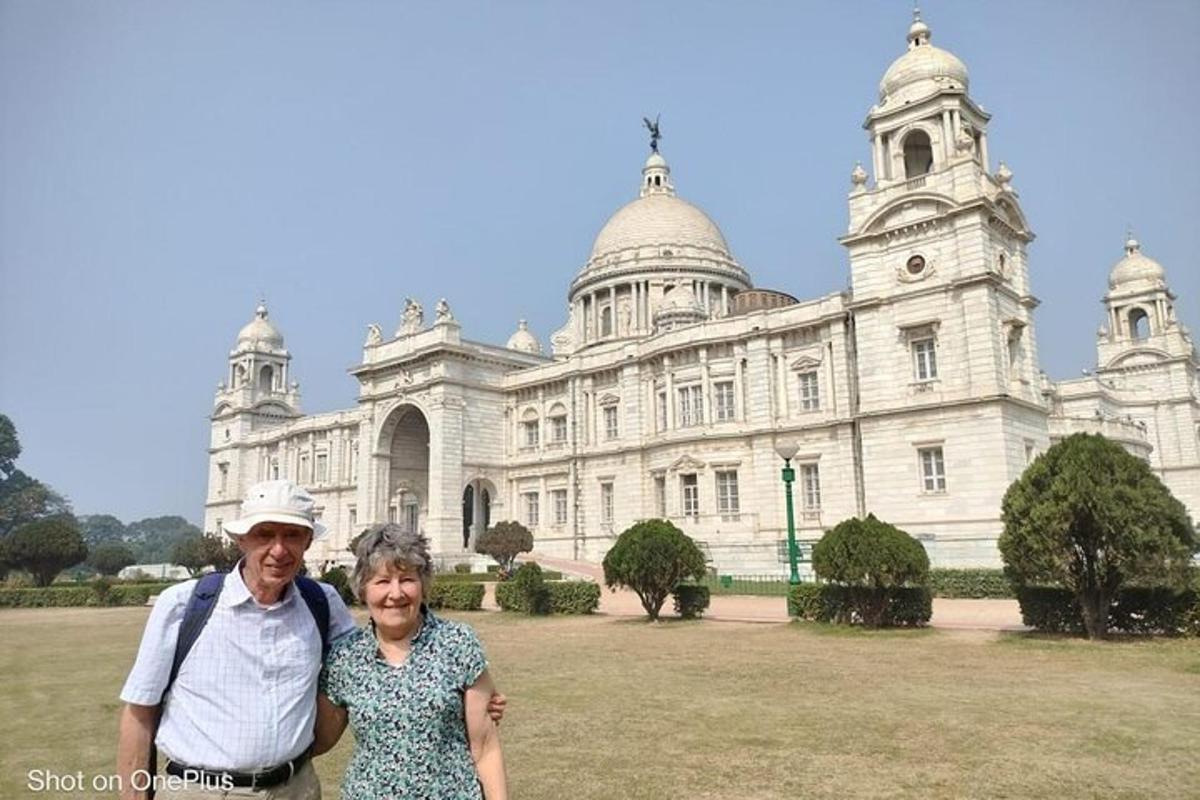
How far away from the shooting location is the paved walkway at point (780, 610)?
18.0m

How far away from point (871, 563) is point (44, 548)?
34.9 meters

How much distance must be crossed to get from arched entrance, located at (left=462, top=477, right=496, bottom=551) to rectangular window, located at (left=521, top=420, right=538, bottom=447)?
10.8ft

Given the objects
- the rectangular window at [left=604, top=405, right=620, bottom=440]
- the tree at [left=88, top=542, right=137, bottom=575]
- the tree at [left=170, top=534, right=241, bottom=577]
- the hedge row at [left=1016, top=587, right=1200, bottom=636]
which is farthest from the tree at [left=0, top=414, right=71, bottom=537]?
the hedge row at [left=1016, top=587, right=1200, bottom=636]

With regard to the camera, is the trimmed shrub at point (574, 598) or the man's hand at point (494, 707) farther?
the trimmed shrub at point (574, 598)

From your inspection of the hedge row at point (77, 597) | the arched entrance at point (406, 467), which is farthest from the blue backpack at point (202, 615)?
the arched entrance at point (406, 467)

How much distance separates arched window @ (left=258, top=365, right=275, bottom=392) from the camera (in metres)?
70.6

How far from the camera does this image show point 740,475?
37375 millimetres

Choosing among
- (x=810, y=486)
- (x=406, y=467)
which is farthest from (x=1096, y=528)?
(x=406, y=467)

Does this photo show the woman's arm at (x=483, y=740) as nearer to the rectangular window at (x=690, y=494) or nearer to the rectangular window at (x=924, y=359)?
the rectangular window at (x=924, y=359)

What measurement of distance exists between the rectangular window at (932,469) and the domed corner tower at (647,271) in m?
24.9

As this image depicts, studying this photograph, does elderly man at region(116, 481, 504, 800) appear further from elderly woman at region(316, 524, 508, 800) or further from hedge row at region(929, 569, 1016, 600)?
hedge row at region(929, 569, 1016, 600)

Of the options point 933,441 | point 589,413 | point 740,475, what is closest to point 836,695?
point 933,441

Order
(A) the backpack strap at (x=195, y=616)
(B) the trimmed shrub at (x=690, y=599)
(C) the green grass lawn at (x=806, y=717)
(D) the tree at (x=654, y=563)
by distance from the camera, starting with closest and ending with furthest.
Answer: (A) the backpack strap at (x=195, y=616)
(C) the green grass lawn at (x=806, y=717)
(D) the tree at (x=654, y=563)
(B) the trimmed shrub at (x=690, y=599)

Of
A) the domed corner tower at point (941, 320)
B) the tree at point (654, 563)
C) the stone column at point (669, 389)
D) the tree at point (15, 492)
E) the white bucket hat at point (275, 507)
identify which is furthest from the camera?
the tree at point (15, 492)
